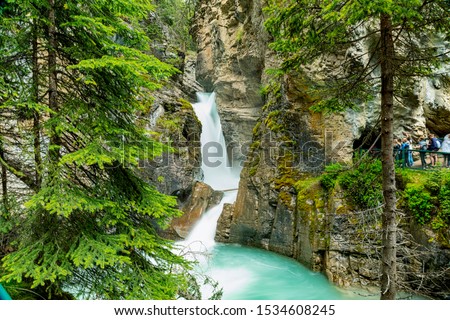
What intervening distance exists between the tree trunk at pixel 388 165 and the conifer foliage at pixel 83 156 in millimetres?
3778

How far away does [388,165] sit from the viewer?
5641 millimetres

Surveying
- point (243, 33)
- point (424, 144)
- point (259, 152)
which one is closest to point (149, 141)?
point (259, 152)

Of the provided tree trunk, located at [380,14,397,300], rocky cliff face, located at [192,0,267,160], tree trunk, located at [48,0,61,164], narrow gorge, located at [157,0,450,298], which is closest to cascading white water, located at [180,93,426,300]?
narrow gorge, located at [157,0,450,298]

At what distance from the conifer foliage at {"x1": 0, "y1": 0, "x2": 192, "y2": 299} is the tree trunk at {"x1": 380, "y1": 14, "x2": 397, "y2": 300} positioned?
12.4 feet

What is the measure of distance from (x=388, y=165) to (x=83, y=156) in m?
5.23

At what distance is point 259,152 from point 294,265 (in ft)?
18.9

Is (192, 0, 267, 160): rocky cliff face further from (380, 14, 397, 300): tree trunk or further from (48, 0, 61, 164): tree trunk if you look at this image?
(48, 0, 61, 164): tree trunk

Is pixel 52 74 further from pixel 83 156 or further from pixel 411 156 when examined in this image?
pixel 411 156

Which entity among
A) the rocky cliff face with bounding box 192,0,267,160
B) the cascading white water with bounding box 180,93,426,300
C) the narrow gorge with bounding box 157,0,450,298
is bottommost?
the cascading white water with bounding box 180,93,426,300

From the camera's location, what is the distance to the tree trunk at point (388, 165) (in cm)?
550

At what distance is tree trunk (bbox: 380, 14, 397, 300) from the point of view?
5496 millimetres

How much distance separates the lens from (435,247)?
8.89m

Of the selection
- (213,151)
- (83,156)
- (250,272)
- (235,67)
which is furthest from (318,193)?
(235,67)

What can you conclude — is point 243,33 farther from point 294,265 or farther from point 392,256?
point 392,256
